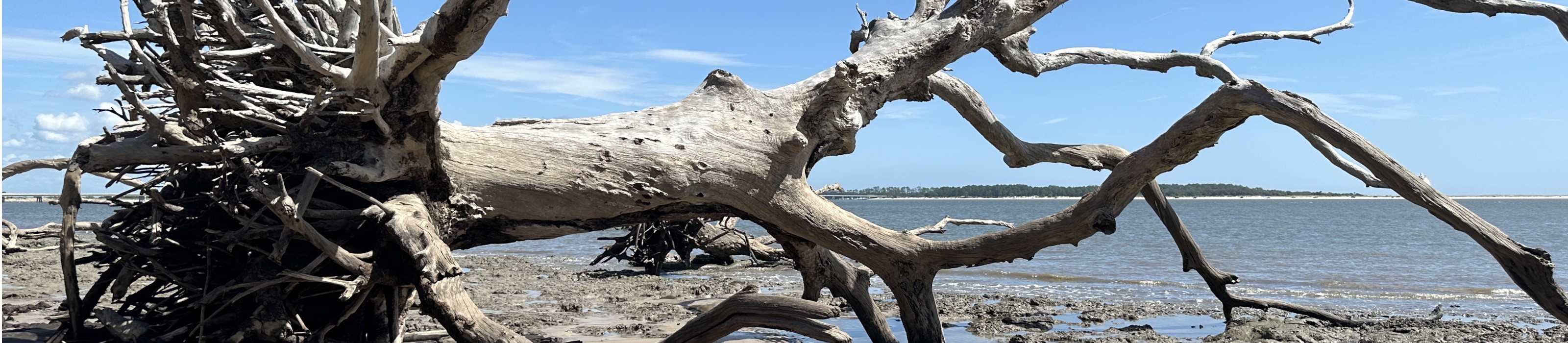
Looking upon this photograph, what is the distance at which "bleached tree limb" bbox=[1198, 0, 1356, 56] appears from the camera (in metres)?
6.61

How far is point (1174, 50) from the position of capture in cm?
667

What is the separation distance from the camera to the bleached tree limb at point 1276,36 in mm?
6613

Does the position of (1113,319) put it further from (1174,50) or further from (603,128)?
(603,128)

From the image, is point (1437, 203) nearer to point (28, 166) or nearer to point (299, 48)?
point (299, 48)

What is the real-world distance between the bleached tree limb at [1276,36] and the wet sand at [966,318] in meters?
1.94

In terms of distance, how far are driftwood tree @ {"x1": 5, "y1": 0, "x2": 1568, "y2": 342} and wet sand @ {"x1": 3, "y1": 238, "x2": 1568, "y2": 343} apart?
1.12 meters

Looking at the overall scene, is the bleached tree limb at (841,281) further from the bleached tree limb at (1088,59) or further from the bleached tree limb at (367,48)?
the bleached tree limb at (367,48)

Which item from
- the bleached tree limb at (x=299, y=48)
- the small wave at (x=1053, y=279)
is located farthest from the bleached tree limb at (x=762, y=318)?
the small wave at (x=1053, y=279)

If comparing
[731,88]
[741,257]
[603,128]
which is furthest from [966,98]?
[741,257]

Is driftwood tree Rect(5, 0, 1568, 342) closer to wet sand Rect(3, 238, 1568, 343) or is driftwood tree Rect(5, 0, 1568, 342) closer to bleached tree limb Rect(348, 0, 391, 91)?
bleached tree limb Rect(348, 0, 391, 91)

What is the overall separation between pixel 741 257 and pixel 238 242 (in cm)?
854

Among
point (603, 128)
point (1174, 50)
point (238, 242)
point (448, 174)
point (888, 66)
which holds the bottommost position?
point (238, 242)

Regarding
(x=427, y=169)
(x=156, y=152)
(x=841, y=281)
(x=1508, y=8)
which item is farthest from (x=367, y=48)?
(x=1508, y=8)

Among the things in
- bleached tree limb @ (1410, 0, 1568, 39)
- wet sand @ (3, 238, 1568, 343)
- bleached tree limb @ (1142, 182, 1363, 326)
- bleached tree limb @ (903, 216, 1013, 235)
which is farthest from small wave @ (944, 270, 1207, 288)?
bleached tree limb @ (1410, 0, 1568, 39)
